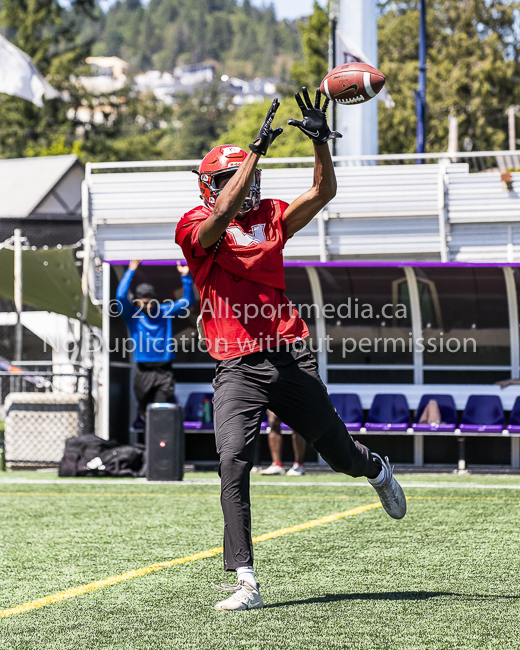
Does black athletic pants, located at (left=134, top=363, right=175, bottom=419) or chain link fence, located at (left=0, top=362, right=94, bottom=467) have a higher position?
black athletic pants, located at (left=134, top=363, right=175, bottom=419)

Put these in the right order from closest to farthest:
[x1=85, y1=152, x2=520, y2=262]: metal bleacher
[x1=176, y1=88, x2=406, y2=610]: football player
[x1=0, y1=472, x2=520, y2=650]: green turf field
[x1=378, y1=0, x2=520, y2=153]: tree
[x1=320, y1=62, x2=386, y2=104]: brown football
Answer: [x1=0, y1=472, x2=520, y2=650]: green turf field, [x1=176, y1=88, x2=406, y2=610]: football player, [x1=320, y1=62, x2=386, y2=104]: brown football, [x1=85, y1=152, x2=520, y2=262]: metal bleacher, [x1=378, y1=0, x2=520, y2=153]: tree

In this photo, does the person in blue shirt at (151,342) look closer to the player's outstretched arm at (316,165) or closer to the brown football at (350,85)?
the brown football at (350,85)

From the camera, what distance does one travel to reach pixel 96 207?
12555mm

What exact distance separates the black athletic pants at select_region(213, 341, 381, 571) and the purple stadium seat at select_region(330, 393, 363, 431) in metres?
7.87

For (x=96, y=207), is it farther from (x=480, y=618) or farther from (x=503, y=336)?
(x=480, y=618)

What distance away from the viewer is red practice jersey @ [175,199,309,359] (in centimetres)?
442

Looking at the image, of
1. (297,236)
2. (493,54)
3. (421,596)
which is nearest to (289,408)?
(421,596)

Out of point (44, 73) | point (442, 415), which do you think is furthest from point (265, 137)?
point (44, 73)

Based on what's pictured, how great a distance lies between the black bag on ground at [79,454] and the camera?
11305 millimetres

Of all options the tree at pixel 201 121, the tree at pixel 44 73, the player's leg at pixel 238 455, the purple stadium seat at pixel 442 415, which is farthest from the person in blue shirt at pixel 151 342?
the tree at pixel 201 121

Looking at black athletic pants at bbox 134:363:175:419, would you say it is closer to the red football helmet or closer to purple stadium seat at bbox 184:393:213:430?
purple stadium seat at bbox 184:393:213:430

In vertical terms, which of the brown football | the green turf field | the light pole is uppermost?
the light pole

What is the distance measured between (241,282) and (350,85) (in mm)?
1282

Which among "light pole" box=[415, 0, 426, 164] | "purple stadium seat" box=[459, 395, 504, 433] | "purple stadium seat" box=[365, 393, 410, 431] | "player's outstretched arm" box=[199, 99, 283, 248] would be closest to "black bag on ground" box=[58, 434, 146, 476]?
"purple stadium seat" box=[365, 393, 410, 431]
